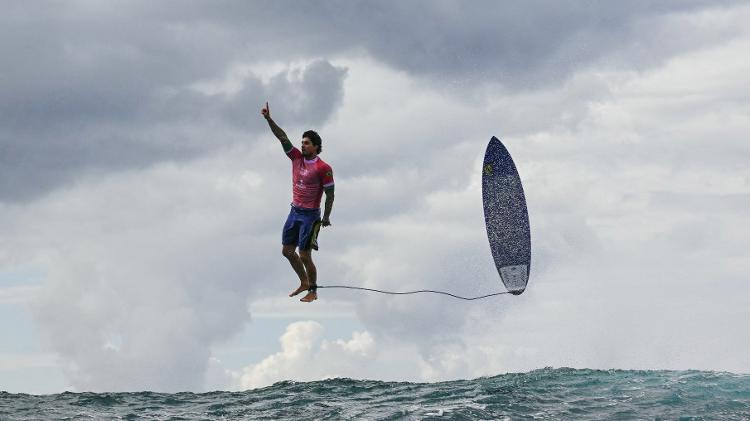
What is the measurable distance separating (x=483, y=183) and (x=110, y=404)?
33.6 ft

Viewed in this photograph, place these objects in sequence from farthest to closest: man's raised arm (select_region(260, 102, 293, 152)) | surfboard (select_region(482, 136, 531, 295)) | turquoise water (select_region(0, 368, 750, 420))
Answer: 1. surfboard (select_region(482, 136, 531, 295))
2. man's raised arm (select_region(260, 102, 293, 152))
3. turquoise water (select_region(0, 368, 750, 420))

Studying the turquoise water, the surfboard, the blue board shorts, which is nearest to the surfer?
the blue board shorts

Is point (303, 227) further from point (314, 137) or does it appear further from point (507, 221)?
point (507, 221)

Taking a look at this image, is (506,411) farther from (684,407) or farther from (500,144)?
(500,144)

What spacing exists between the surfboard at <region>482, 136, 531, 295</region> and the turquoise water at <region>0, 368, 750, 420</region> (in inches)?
107

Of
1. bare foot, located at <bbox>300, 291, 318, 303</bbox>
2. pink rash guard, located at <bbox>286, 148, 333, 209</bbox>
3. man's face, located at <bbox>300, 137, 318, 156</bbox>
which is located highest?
man's face, located at <bbox>300, 137, 318, 156</bbox>

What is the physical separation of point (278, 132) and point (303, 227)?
2070 millimetres

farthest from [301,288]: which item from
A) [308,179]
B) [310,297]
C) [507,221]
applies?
[507,221]

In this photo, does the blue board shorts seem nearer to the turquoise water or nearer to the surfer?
the surfer

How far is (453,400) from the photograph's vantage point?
1684 cm

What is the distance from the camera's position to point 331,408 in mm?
16562

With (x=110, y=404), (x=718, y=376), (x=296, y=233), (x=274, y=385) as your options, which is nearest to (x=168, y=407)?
(x=110, y=404)

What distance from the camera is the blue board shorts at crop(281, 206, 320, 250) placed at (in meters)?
17.9

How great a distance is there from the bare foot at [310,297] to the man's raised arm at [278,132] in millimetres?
3145
